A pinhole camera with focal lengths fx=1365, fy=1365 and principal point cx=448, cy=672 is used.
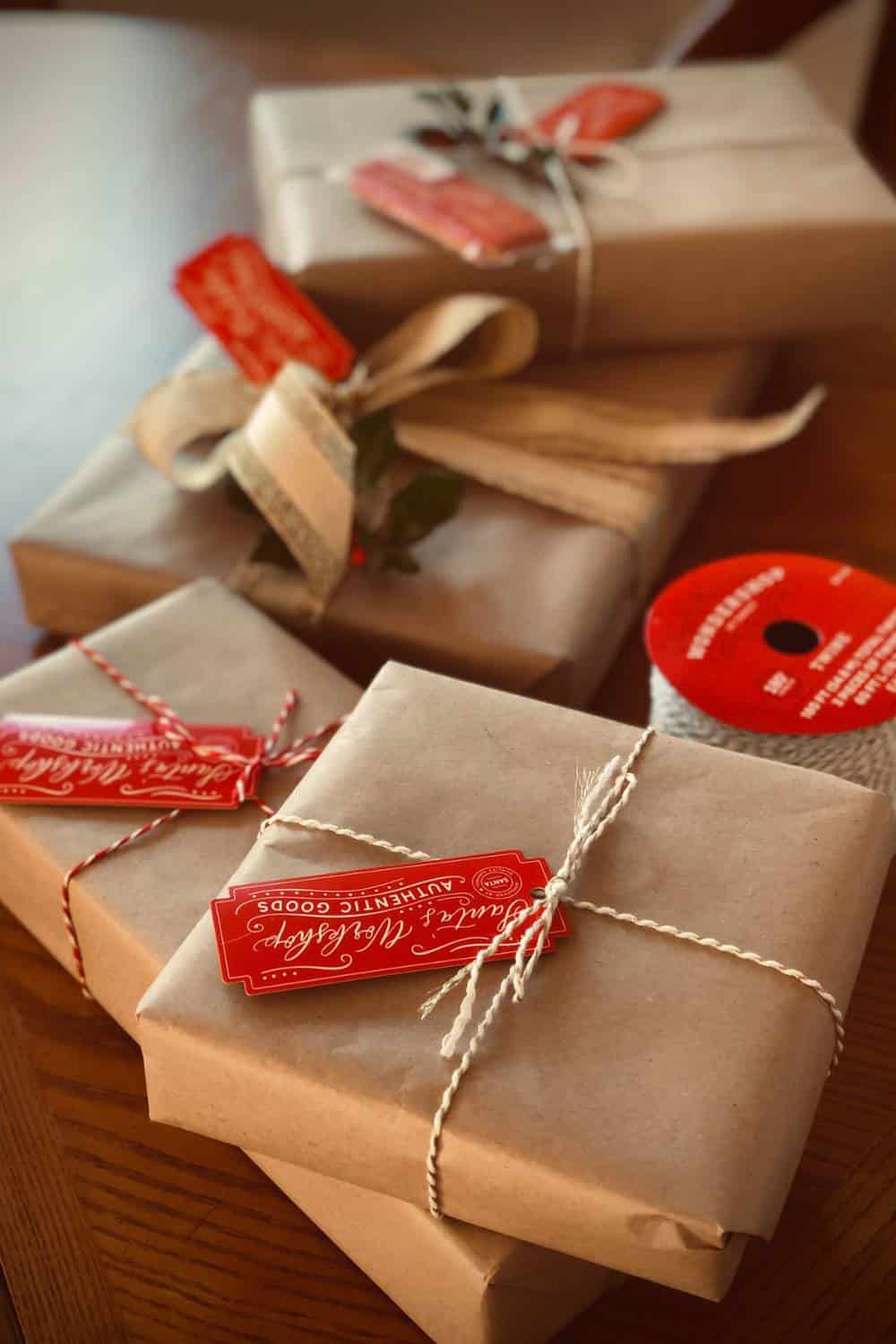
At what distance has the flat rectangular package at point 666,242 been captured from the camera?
963mm

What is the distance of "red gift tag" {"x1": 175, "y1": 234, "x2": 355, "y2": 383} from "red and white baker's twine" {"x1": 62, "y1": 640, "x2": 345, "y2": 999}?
0.29 metres

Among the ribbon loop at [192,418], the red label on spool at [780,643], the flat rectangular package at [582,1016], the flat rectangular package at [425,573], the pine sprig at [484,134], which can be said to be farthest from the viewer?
the pine sprig at [484,134]

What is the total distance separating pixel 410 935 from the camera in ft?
1.66

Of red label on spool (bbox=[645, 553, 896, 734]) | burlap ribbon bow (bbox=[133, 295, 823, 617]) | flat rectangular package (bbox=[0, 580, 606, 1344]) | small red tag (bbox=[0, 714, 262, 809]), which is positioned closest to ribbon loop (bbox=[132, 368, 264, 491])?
burlap ribbon bow (bbox=[133, 295, 823, 617])

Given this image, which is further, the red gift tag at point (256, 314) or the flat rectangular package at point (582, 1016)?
the red gift tag at point (256, 314)

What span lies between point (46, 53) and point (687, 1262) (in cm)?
159

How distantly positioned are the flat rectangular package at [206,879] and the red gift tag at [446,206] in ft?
1.09

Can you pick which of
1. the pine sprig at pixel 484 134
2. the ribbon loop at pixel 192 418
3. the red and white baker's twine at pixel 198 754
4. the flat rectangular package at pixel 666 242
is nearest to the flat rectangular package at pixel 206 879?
the red and white baker's twine at pixel 198 754

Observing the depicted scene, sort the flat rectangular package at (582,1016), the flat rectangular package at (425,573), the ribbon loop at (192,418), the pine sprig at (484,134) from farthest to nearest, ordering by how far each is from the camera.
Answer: the pine sprig at (484,134) < the ribbon loop at (192,418) < the flat rectangular package at (425,573) < the flat rectangular package at (582,1016)

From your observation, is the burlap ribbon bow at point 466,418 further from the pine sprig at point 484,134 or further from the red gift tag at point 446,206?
the pine sprig at point 484,134

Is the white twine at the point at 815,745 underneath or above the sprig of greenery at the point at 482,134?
underneath

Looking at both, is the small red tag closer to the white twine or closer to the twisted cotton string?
the white twine

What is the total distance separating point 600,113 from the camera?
1103mm

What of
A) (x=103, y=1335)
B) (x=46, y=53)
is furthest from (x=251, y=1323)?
(x=46, y=53)
